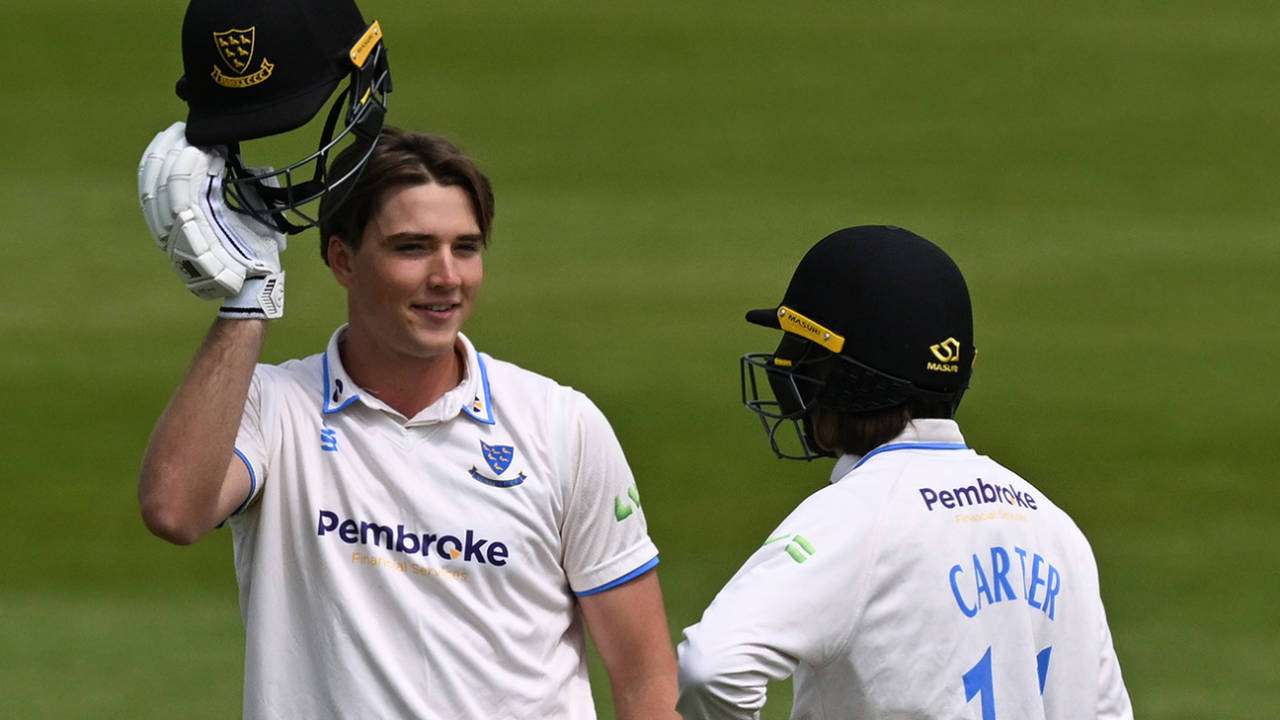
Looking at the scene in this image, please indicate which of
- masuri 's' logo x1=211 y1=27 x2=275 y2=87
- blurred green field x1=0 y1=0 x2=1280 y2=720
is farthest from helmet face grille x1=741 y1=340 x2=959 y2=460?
blurred green field x1=0 y1=0 x2=1280 y2=720

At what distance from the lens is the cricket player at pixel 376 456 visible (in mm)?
2547

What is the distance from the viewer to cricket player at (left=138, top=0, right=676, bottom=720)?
8.36 ft

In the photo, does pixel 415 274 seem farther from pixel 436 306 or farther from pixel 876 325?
pixel 876 325

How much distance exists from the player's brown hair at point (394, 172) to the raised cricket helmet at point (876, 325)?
683 millimetres

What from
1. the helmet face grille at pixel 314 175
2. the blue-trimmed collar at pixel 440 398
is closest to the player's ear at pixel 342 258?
the blue-trimmed collar at pixel 440 398

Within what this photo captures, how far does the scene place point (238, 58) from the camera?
8.29ft

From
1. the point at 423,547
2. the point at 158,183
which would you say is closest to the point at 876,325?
the point at 423,547

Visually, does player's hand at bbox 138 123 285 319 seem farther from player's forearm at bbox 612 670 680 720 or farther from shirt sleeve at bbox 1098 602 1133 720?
shirt sleeve at bbox 1098 602 1133 720

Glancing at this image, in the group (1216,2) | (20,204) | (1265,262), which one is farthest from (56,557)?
(1216,2)

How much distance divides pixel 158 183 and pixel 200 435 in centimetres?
38

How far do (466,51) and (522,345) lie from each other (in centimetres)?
178

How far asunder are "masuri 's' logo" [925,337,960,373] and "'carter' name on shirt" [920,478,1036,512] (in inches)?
6.9

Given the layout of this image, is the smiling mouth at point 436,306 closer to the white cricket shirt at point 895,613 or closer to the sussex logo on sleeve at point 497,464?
the sussex logo on sleeve at point 497,464

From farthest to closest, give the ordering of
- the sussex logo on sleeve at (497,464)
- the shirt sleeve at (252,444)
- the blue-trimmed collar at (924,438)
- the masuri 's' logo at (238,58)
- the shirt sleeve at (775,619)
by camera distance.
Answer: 1. the sussex logo on sleeve at (497,464)
2. the shirt sleeve at (252,444)
3. the masuri 's' logo at (238,58)
4. the blue-trimmed collar at (924,438)
5. the shirt sleeve at (775,619)
